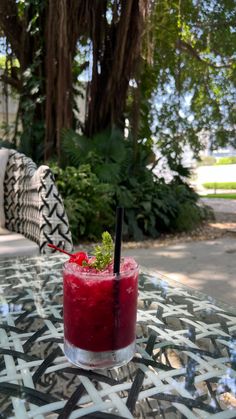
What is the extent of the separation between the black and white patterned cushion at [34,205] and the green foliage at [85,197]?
1888 mm

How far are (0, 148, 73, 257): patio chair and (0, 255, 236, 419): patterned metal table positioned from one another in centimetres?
76

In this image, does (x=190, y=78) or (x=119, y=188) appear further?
(x=190, y=78)

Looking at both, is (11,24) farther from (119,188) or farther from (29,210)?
(29,210)

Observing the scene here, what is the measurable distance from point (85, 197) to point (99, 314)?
3822mm

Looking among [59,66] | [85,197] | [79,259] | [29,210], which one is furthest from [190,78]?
[79,259]

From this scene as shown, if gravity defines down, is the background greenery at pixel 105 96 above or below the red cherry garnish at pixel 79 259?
above

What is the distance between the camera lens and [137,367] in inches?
29.3

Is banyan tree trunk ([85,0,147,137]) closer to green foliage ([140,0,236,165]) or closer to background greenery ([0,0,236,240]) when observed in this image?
background greenery ([0,0,236,240])

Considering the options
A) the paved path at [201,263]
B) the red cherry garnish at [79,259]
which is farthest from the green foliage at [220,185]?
the red cherry garnish at [79,259]

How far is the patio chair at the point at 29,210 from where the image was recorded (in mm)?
1897

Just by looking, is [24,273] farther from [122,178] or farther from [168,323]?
[122,178]

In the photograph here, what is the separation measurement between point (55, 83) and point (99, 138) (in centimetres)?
86

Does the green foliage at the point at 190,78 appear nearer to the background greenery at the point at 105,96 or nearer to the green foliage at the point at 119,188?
the background greenery at the point at 105,96

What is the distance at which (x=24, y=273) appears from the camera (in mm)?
1310
